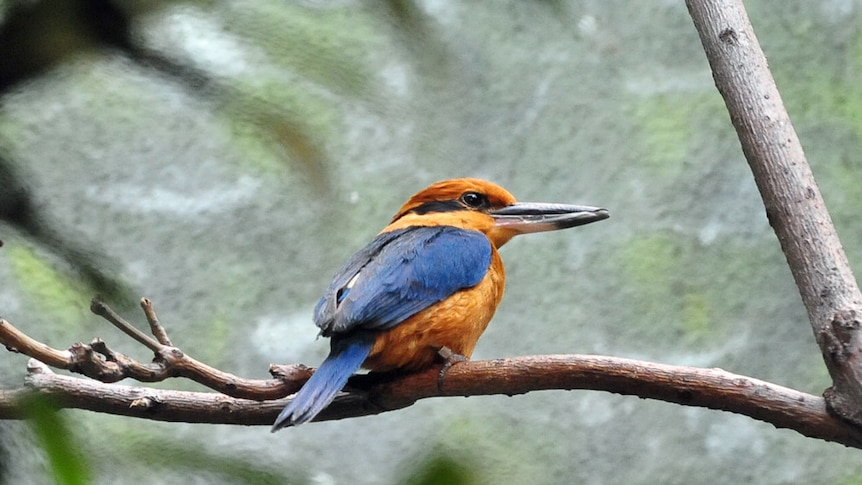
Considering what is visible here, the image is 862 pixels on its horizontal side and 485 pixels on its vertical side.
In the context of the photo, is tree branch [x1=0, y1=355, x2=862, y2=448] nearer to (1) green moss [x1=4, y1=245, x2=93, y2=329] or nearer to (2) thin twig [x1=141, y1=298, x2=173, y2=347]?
(2) thin twig [x1=141, y1=298, x2=173, y2=347]

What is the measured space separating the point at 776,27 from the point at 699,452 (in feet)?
5.86

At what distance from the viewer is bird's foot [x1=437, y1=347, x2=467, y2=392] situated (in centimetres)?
Result: 199

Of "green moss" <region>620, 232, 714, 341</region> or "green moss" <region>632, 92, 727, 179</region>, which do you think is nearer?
"green moss" <region>620, 232, 714, 341</region>

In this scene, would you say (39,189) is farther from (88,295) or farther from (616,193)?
(616,193)

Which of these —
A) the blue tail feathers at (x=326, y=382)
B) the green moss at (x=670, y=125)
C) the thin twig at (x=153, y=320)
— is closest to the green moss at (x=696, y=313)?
the green moss at (x=670, y=125)

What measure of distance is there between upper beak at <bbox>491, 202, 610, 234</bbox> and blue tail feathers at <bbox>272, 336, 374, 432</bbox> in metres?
0.70

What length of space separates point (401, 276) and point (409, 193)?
5.41 ft

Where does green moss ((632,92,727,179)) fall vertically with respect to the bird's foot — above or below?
above

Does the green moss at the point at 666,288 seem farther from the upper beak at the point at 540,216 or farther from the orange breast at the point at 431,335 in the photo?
the orange breast at the point at 431,335

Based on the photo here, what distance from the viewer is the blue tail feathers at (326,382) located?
5.74ft

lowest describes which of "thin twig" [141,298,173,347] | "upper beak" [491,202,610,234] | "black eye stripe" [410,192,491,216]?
"thin twig" [141,298,173,347]

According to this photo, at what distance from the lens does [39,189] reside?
359 cm

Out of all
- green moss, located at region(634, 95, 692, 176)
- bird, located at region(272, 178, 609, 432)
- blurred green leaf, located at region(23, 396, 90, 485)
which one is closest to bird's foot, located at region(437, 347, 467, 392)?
bird, located at region(272, 178, 609, 432)

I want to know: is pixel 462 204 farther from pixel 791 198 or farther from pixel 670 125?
pixel 670 125
